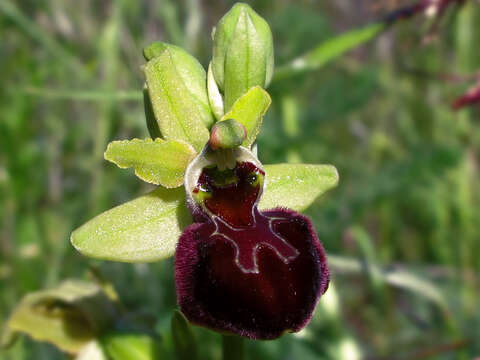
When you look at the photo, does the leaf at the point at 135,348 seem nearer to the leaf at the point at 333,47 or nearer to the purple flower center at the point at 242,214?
the purple flower center at the point at 242,214

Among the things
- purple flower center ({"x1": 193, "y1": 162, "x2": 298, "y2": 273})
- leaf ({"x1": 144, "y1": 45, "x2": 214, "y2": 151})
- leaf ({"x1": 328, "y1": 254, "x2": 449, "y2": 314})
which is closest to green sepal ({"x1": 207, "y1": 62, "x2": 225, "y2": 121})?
leaf ({"x1": 144, "y1": 45, "x2": 214, "y2": 151})

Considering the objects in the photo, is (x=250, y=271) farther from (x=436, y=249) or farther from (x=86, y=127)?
(x=436, y=249)

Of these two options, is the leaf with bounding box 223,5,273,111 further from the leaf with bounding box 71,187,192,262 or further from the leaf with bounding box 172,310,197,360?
the leaf with bounding box 172,310,197,360

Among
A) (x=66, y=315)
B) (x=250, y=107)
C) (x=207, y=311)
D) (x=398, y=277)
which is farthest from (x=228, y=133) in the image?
(x=398, y=277)

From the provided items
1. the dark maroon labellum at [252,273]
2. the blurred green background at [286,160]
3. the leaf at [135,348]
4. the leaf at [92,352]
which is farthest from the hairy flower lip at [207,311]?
the blurred green background at [286,160]

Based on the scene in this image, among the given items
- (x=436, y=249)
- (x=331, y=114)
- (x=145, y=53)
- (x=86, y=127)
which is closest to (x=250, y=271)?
(x=145, y=53)

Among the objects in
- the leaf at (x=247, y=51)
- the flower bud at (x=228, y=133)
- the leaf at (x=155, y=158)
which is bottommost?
the leaf at (x=155, y=158)
